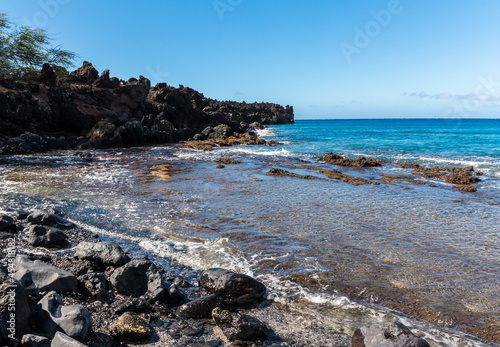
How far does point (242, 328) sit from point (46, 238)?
467 centimetres

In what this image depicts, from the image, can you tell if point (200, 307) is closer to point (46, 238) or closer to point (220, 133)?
point (46, 238)

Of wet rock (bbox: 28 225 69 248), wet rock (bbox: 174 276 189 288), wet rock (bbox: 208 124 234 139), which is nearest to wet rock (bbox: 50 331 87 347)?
wet rock (bbox: 174 276 189 288)

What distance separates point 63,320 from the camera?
130 inches

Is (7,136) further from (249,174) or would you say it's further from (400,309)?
(400,309)

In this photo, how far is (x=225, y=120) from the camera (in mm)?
59688

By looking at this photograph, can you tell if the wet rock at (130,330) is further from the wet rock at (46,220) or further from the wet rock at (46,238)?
the wet rock at (46,220)

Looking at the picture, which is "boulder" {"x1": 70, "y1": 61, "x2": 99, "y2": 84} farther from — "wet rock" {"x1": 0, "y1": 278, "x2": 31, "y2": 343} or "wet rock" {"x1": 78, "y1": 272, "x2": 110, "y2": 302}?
"wet rock" {"x1": 0, "y1": 278, "x2": 31, "y2": 343}

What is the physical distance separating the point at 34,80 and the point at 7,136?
11859mm

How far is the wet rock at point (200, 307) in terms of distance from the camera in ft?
13.5

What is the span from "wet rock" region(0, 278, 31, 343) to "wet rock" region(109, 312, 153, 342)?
0.82 meters

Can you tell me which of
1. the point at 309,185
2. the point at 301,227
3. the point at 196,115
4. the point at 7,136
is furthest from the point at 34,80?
the point at 301,227

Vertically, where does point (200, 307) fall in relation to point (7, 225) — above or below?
below

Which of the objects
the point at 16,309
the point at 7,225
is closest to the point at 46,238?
the point at 7,225

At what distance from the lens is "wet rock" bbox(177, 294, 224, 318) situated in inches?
161
